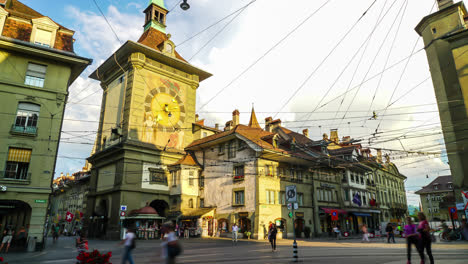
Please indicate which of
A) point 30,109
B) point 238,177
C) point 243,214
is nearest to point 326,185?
point 238,177

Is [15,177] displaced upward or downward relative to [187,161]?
downward

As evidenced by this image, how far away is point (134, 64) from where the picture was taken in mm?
36375

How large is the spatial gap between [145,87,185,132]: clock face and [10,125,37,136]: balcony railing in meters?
14.9

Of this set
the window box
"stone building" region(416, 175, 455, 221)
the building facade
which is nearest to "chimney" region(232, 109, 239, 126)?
the window box

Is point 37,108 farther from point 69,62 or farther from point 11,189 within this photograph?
point 11,189

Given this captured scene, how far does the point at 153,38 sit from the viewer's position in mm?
42062

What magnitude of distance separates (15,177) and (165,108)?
19.5 metres

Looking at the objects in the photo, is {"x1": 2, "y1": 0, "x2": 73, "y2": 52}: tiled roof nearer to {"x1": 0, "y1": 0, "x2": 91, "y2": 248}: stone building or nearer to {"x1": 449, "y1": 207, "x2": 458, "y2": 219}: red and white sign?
{"x1": 0, "y1": 0, "x2": 91, "y2": 248}: stone building

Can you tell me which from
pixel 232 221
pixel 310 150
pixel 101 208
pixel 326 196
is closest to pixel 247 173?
pixel 232 221

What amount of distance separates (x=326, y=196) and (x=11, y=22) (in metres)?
38.2

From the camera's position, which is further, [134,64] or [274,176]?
[134,64]

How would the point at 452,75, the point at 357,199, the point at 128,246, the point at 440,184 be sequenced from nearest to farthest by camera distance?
the point at 128,246, the point at 452,75, the point at 357,199, the point at 440,184

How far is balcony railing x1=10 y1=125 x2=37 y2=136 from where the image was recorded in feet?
72.2

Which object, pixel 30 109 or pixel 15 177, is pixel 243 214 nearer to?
pixel 15 177
